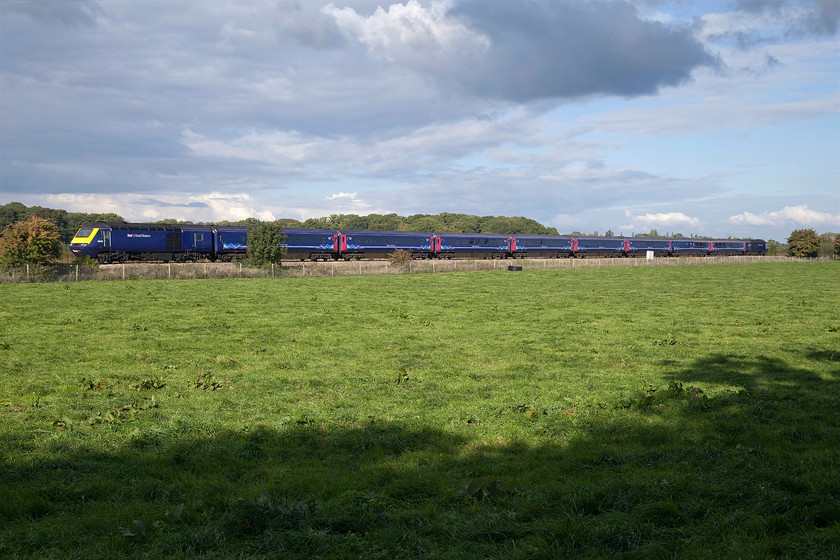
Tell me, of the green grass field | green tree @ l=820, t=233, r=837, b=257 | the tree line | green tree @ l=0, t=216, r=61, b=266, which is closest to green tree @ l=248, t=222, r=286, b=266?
the tree line

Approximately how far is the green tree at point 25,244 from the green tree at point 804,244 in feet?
382

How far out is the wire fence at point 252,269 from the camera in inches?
1478

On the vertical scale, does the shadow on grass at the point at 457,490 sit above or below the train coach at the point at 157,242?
below

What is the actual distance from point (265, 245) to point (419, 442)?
41875 mm

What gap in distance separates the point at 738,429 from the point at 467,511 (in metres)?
4.93

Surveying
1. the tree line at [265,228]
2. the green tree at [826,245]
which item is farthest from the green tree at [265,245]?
the green tree at [826,245]

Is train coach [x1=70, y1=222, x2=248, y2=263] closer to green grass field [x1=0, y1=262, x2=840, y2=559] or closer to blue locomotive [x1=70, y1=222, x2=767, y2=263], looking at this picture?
blue locomotive [x1=70, y1=222, x2=767, y2=263]

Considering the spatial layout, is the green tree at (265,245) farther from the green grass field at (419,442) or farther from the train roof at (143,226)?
the green grass field at (419,442)

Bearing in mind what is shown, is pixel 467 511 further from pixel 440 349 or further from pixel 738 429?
pixel 440 349

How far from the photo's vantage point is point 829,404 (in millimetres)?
9336

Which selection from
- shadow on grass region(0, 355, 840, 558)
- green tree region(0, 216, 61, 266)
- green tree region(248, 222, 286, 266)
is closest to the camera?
shadow on grass region(0, 355, 840, 558)

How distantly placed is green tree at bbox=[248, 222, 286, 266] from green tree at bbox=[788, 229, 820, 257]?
100035 millimetres

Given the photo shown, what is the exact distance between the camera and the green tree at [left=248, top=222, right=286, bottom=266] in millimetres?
47281

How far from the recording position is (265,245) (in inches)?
1870
